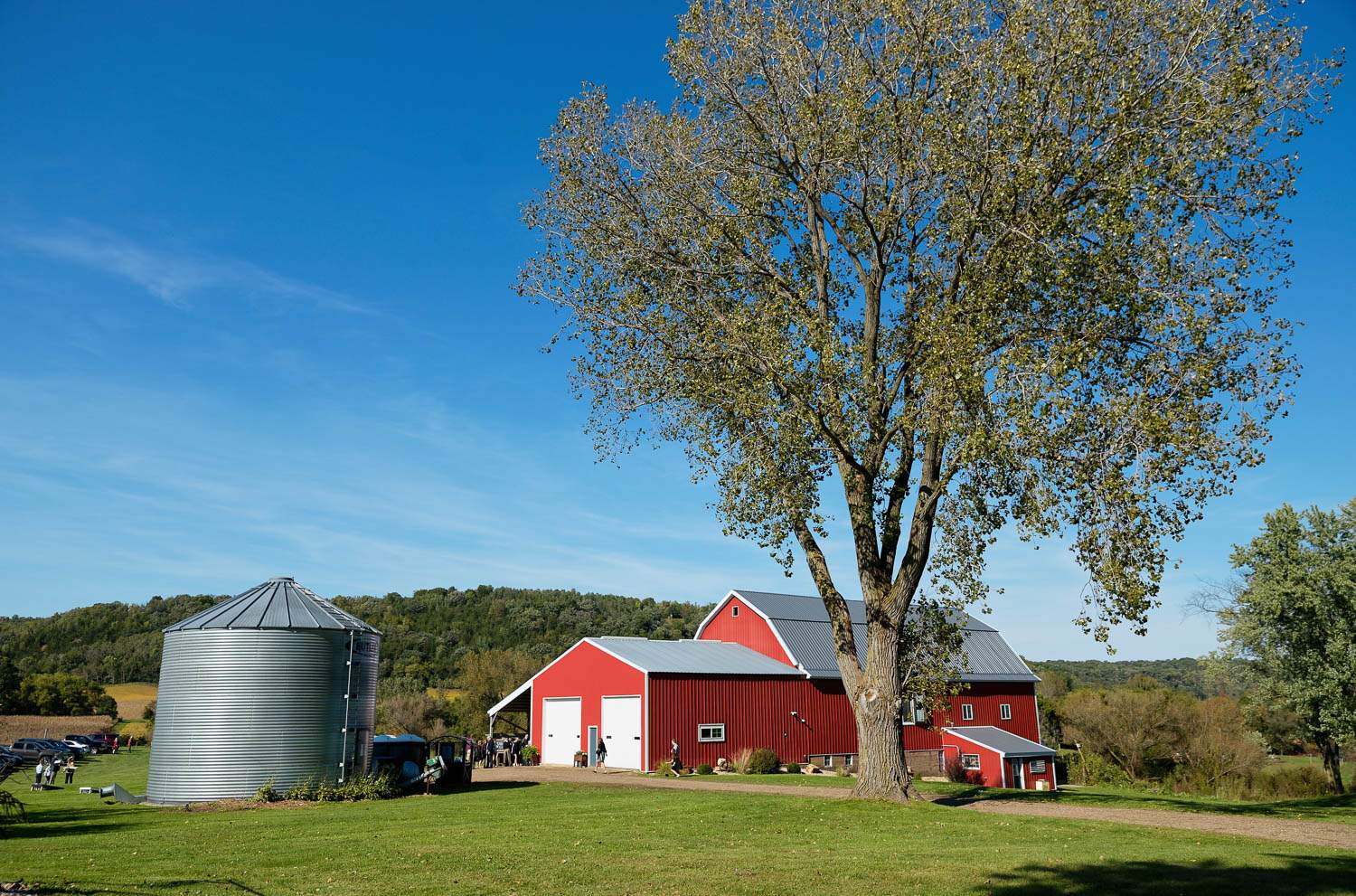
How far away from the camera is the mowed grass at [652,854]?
10.6 m

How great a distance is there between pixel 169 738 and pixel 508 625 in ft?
267

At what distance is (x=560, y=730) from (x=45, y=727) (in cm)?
4446

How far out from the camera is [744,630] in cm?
4278

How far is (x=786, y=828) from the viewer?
627 inches

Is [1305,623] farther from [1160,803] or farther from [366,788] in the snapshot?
[366,788]

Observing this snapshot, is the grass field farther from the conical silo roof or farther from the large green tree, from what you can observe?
the large green tree

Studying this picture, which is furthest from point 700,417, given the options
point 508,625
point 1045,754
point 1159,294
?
point 508,625

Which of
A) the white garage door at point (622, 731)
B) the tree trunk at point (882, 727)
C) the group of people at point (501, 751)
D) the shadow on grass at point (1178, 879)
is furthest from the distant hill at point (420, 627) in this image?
the shadow on grass at point (1178, 879)

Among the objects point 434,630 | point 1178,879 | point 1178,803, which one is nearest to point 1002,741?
point 1178,803

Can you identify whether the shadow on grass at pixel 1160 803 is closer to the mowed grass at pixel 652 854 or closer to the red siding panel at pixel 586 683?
the mowed grass at pixel 652 854

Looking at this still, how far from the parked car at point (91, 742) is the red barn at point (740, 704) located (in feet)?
96.8

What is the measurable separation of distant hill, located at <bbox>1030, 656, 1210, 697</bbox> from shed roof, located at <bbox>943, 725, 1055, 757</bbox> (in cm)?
5642

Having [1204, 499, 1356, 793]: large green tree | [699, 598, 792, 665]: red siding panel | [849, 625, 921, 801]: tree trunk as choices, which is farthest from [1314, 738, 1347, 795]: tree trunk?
[849, 625, 921, 801]: tree trunk

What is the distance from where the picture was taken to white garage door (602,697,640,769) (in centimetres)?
3562
